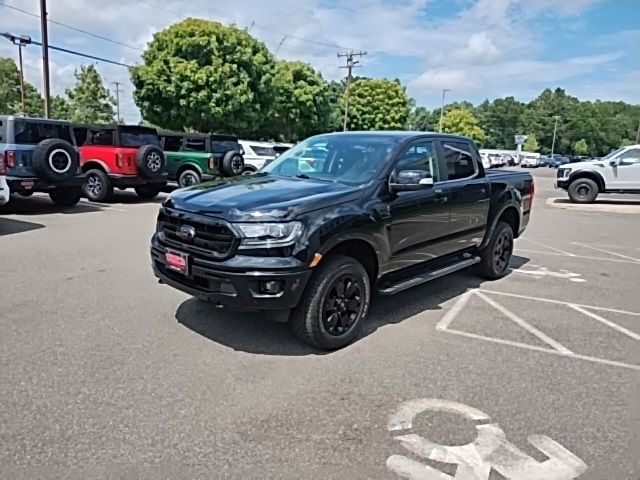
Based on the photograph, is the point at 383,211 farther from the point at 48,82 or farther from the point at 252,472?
the point at 48,82

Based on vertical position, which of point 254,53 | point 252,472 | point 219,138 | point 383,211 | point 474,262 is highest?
point 254,53

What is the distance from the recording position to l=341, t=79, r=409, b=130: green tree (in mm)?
57719

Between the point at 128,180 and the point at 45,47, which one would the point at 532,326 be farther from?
the point at 45,47

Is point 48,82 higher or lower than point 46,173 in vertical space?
higher

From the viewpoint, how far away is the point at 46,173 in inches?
401

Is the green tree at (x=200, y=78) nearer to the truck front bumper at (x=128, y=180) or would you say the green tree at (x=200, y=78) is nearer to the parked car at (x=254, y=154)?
the parked car at (x=254, y=154)

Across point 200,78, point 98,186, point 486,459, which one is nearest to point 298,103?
point 200,78

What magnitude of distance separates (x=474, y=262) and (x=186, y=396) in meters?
3.91

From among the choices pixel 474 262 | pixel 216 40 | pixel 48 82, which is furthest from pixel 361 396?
pixel 216 40

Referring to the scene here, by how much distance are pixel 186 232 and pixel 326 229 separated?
112cm

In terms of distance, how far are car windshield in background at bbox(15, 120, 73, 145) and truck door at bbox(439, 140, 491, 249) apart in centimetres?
899

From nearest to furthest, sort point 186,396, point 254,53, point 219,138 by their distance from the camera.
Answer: point 186,396 → point 219,138 → point 254,53

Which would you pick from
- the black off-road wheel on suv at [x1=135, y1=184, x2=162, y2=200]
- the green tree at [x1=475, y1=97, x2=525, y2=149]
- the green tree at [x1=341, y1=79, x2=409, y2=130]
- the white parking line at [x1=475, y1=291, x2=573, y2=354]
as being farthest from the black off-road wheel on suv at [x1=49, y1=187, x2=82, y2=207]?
the green tree at [x1=475, y1=97, x2=525, y2=149]

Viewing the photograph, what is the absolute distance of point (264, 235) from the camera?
365 cm
